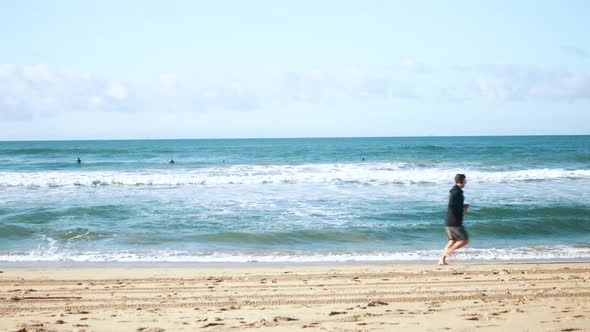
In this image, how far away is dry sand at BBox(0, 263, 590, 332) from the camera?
604cm

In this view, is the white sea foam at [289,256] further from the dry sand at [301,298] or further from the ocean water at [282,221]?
the dry sand at [301,298]

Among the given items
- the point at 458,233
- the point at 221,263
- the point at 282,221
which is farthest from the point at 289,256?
the point at 282,221

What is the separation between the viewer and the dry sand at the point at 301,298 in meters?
6.04

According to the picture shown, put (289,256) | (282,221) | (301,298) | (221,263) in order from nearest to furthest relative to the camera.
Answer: (301,298), (221,263), (289,256), (282,221)

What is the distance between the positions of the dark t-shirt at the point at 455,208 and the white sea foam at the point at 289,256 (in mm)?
1416

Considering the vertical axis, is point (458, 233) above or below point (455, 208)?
below

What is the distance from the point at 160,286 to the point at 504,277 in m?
5.19

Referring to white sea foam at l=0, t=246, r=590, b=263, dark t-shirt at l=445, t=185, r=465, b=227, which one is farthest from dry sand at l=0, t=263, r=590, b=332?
white sea foam at l=0, t=246, r=590, b=263

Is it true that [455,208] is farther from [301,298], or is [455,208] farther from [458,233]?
[301,298]

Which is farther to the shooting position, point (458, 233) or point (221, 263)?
point (221, 263)

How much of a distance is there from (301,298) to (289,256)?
13.4 feet

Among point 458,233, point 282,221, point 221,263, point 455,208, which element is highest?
point 455,208

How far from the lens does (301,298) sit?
726cm

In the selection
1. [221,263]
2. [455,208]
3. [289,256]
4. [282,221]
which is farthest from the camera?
[282,221]
